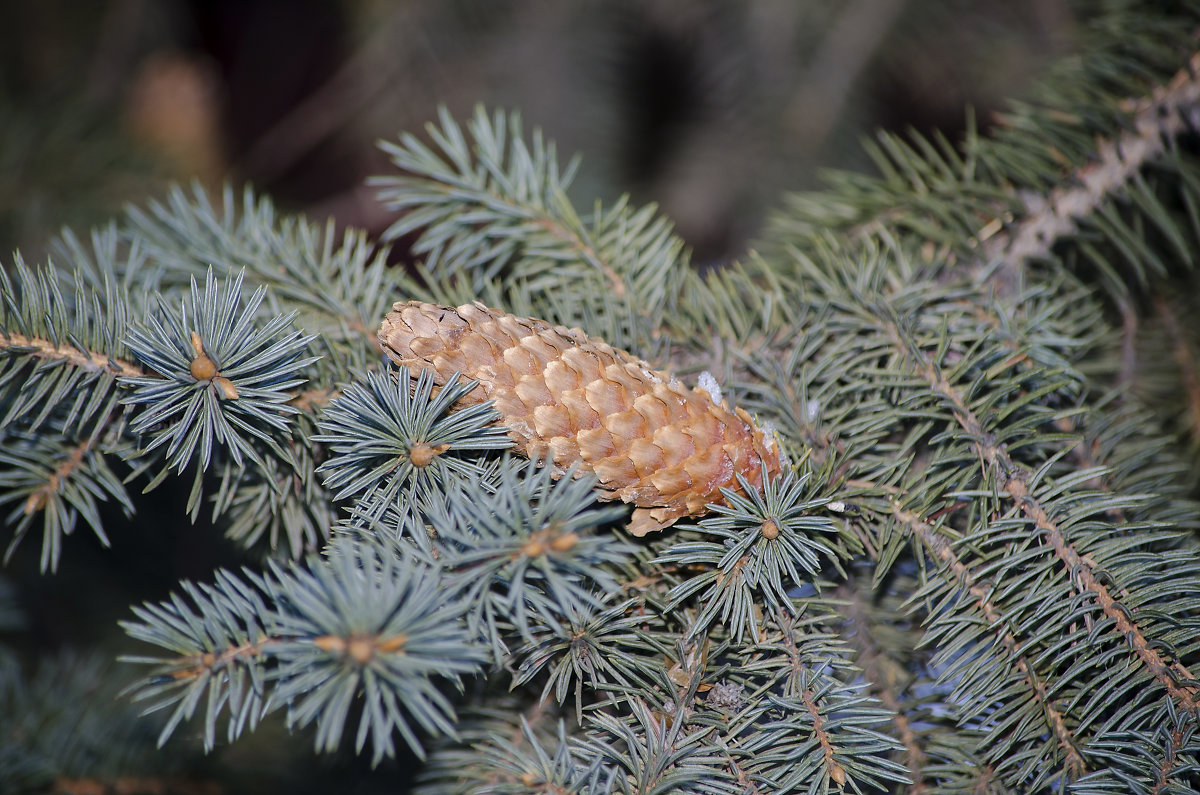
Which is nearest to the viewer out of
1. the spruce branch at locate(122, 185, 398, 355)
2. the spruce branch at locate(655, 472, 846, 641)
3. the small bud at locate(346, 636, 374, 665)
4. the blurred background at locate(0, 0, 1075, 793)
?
the small bud at locate(346, 636, 374, 665)

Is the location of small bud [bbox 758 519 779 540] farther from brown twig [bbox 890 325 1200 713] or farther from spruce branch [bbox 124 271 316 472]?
spruce branch [bbox 124 271 316 472]

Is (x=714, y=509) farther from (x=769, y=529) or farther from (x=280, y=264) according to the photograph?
(x=280, y=264)

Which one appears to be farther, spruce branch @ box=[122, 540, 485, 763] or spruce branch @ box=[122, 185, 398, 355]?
spruce branch @ box=[122, 185, 398, 355]

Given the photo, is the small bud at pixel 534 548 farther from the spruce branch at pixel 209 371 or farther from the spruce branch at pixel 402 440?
the spruce branch at pixel 209 371

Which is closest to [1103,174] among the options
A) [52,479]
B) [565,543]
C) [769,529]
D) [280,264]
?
[769,529]

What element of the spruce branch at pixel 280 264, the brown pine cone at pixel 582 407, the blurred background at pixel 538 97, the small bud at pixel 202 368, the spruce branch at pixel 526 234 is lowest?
the small bud at pixel 202 368

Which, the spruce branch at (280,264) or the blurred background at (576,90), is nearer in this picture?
the spruce branch at (280,264)

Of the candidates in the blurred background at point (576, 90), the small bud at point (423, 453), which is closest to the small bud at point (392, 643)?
the small bud at point (423, 453)

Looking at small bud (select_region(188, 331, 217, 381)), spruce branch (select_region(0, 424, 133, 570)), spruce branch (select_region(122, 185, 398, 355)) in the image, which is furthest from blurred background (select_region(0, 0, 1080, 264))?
small bud (select_region(188, 331, 217, 381))
